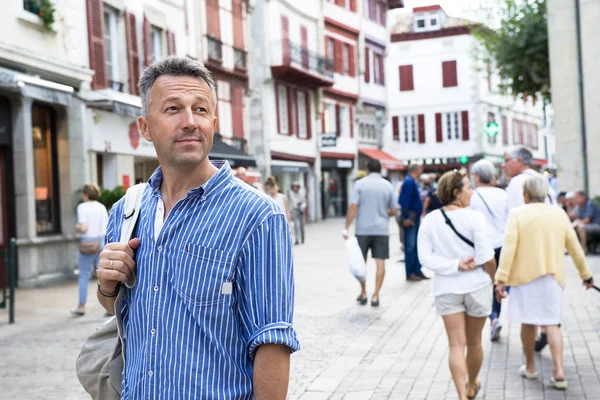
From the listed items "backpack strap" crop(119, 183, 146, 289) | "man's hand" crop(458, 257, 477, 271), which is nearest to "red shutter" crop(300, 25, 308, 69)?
"man's hand" crop(458, 257, 477, 271)

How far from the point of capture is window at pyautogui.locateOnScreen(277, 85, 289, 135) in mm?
37312

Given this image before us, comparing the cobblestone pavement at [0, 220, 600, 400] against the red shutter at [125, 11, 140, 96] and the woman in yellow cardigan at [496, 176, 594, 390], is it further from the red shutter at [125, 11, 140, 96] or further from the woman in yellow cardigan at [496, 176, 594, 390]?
the red shutter at [125, 11, 140, 96]

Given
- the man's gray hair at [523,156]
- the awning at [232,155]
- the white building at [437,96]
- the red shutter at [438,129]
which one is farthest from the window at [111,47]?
the red shutter at [438,129]

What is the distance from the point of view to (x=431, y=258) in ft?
22.3

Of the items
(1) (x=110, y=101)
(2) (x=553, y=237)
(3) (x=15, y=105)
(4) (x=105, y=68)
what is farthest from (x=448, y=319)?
(4) (x=105, y=68)

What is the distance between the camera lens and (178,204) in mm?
2738

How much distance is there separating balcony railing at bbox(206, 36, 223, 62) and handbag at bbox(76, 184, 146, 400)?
27844 mm

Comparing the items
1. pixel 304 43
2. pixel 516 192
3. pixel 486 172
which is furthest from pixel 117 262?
pixel 304 43

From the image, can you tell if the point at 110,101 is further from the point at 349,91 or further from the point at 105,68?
the point at 349,91

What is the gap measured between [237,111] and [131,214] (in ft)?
101

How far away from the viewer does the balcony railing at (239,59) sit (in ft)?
109

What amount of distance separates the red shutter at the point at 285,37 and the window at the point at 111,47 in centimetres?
1531

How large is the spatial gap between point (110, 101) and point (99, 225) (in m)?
7.37

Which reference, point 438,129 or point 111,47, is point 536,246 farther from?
point 438,129
